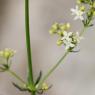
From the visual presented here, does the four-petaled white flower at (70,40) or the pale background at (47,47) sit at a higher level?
the four-petaled white flower at (70,40)

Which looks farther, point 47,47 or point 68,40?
point 47,47

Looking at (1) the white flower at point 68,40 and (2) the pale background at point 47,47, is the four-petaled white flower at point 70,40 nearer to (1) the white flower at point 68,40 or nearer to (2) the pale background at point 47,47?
(1) the white flower at point 68,40

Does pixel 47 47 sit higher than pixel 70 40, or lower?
lower

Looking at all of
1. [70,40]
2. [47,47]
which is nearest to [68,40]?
[70,40]

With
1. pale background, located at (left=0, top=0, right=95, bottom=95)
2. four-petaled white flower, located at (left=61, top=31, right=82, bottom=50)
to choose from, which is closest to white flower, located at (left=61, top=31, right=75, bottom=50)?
four-petaled white flower, located at (left=61, top=31, right=82, bottom=50)

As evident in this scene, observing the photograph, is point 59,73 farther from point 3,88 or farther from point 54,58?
point 3,88

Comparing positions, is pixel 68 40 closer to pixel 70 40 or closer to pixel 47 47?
pixel 70 40

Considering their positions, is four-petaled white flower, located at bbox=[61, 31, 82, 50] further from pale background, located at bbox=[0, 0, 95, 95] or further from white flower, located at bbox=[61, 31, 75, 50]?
pale background, located at bbox=[0, 0, 95, 95]

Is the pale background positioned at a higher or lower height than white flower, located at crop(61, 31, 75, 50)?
lower

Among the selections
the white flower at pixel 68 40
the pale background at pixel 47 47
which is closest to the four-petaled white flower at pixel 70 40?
the white flower at pixel 68 40
